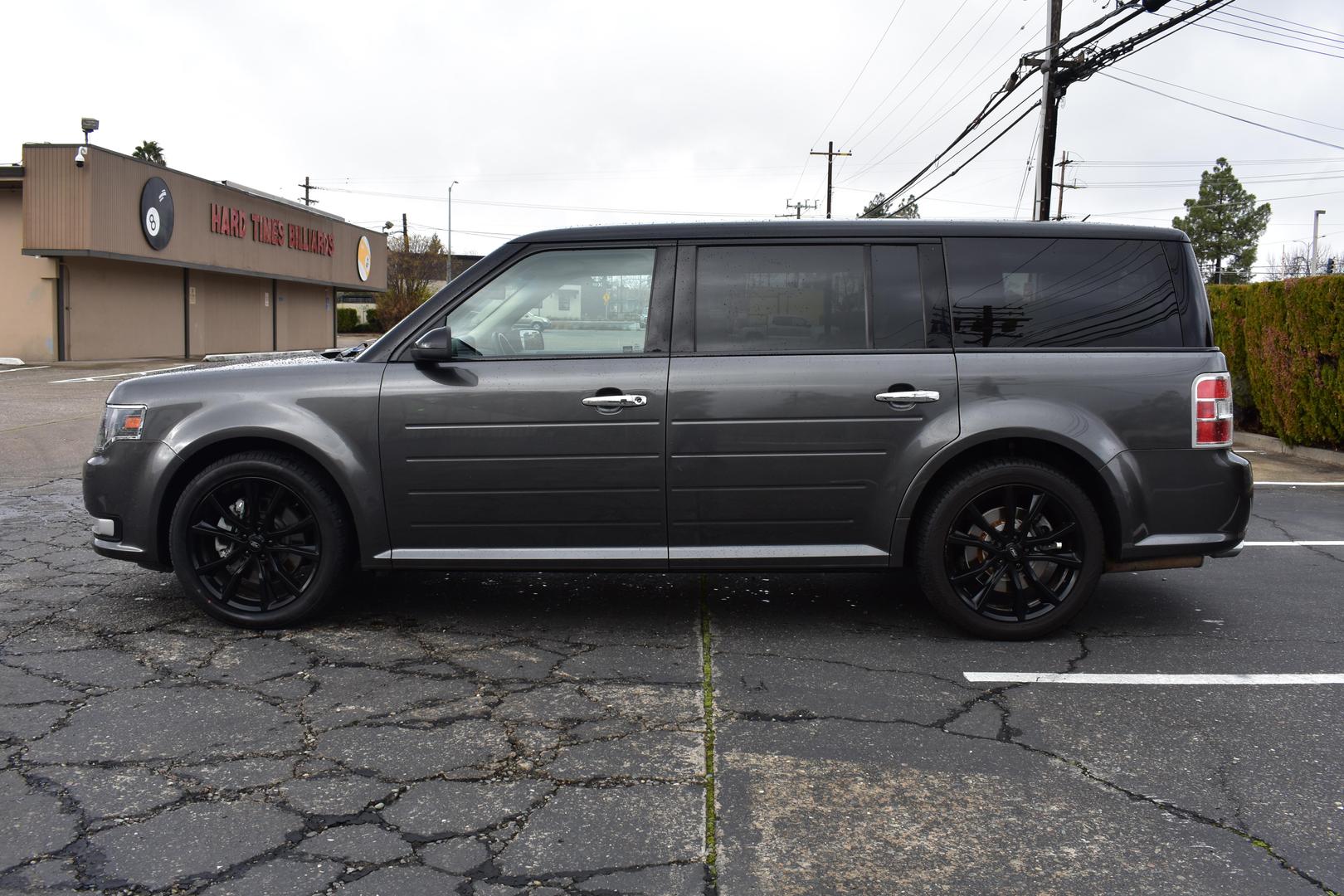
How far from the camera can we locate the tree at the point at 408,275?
5759cm

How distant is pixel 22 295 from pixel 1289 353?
87.3ft

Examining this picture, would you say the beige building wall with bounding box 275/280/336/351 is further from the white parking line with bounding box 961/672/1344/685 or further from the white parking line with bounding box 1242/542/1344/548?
the white parking line with bounding box 961/672/1344/685

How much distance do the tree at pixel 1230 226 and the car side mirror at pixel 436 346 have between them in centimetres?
7360

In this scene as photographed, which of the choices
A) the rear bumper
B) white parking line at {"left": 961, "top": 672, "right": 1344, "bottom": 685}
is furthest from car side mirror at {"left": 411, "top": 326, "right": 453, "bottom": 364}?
the rear bumper

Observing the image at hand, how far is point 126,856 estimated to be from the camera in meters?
2.84

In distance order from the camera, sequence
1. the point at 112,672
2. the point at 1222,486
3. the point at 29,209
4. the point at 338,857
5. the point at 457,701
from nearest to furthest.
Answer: the point at 338,857
the point at 457,701
the point at 112,672
the point at 1222,486
the point at 29,209

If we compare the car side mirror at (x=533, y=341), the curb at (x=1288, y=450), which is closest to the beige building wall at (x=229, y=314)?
the curb at (x=1288, y=450)

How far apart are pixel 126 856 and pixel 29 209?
26045 mm

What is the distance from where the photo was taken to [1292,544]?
6965 millimetres

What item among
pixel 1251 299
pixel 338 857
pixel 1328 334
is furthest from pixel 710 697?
pixel 1251 299

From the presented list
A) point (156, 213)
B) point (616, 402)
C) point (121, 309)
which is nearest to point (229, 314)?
point (121, 309)

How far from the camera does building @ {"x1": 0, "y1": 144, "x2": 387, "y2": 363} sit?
80.0ft

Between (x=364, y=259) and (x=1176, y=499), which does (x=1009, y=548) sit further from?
(x=364, y=259)

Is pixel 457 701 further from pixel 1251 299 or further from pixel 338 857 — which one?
pixel 1251 299
